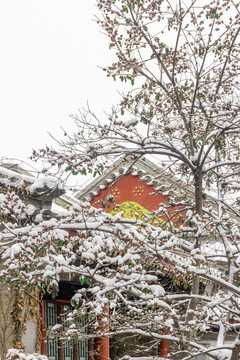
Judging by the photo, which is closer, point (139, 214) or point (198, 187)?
point (139, 214)

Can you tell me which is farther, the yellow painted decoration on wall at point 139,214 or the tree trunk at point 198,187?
the tree trunk at point 198,187

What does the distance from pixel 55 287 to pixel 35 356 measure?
2.02 m

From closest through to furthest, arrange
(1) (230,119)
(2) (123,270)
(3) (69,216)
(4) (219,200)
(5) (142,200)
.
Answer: (2) (123,270)
(3) (69,216)
(1) (230,119)
(4) (219,200)
(5) (142,200)

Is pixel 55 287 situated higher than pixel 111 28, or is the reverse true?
pixel 111 28

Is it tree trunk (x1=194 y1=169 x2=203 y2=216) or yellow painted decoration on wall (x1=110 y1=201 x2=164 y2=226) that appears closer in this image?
yellow painted decoration on wall (x1=110 y1=201 x2=164 y2=226)

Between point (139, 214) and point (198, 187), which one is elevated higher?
point (198, 187)

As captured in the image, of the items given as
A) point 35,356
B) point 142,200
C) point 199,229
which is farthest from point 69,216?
point 142,200

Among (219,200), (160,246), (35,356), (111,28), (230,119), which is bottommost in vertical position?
(35,356)

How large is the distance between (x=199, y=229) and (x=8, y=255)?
2.68 metres

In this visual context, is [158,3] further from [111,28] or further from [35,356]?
[35,356]

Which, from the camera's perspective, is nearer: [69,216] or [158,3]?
[69,216]

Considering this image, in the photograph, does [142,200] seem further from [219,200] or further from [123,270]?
[123,270]

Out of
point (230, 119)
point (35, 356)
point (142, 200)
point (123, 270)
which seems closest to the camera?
point (123, 270)

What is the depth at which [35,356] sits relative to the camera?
28.2 feet
